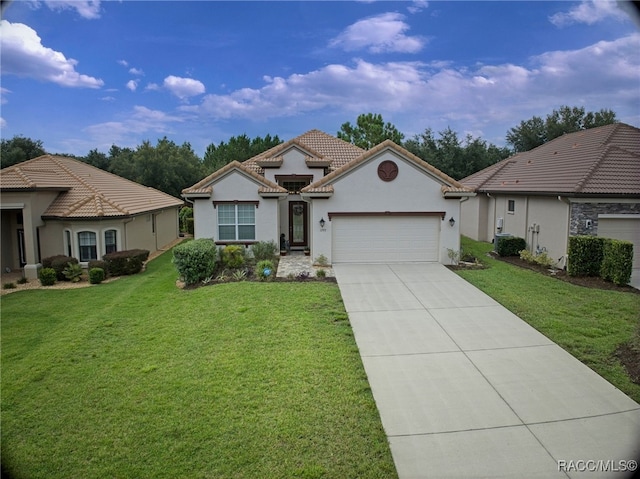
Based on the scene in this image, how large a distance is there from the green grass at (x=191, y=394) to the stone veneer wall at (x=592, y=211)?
9950 mm

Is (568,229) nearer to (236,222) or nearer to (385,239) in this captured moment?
(385,239)

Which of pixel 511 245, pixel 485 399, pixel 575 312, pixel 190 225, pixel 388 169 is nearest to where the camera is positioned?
pixel 485 399

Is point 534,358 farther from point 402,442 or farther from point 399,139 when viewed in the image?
point 399,139

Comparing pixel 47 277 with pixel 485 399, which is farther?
pixel 47 277

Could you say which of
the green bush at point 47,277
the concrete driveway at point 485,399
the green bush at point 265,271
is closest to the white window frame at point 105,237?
the green bush at point 47,277

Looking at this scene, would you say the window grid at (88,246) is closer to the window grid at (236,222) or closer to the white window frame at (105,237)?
the white window frame at (105,237)

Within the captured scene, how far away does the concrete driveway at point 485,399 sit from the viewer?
4.62 meters

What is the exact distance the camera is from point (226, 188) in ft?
56.7

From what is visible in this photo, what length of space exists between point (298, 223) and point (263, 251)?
3.37m

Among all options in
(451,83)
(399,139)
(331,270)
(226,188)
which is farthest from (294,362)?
(399,139)

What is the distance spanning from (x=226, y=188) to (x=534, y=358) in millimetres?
13538

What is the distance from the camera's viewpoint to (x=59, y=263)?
1542 cm

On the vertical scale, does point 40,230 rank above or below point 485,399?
above

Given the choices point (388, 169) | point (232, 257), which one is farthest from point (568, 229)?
point (232, 257)
